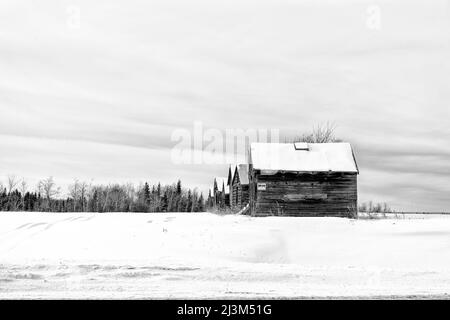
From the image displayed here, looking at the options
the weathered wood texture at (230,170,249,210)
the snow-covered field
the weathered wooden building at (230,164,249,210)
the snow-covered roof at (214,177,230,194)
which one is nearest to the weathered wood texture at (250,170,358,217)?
the snow-covered field

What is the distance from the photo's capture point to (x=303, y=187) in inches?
1195

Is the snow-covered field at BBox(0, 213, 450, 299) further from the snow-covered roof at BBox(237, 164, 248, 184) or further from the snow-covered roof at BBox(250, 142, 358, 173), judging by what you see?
the snow-covered roof at BBox(237, 164, 248, 184)

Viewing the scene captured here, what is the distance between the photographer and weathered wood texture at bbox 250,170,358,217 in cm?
3011

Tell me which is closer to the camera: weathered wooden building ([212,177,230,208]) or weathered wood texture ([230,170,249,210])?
weathered wood texture ([230,170,249,210])

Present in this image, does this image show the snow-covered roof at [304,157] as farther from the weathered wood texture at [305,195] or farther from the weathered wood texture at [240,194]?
the weathered wood texture at [240,194]

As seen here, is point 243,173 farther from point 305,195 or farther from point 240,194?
point 305,195

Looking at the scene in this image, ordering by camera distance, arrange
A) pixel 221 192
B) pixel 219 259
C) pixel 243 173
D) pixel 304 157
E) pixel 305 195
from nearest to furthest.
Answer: pixel 219 259
pixel 305 195
pixel 304 157
pixel 243 173
pixel 221 192

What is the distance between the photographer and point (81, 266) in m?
11.5

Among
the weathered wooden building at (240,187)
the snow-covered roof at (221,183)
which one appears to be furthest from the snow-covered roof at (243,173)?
the snow-covered roof at (221,183)

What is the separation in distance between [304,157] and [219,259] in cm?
1802

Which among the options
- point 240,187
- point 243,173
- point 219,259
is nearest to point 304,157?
point 240,187

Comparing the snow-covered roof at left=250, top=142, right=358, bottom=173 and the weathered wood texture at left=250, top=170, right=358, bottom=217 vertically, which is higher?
the snow-covered roof at left=250, top=142, right=358, bottom=173

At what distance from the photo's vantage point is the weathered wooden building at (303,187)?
98.8 feet
